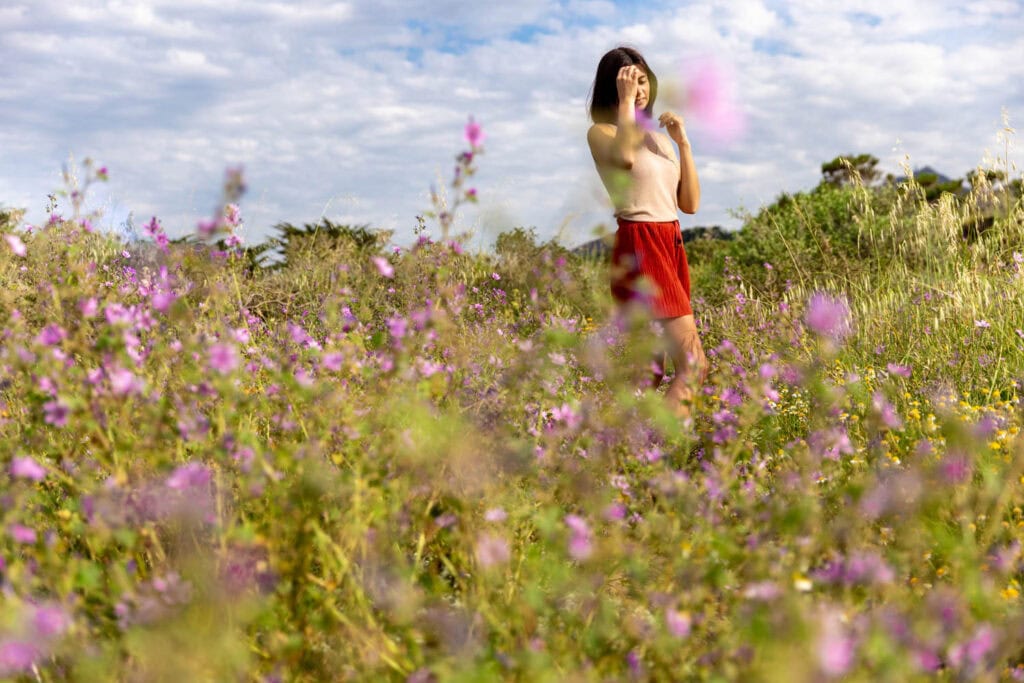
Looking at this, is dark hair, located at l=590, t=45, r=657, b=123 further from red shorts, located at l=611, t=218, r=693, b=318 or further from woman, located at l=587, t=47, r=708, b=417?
red shorts, located at l=611, t=218, r=693, b=318

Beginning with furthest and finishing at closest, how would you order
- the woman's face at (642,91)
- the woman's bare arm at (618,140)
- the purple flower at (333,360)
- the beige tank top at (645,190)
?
the woman's face at (642,91), the beige tank top at (645,190), the woman's bare arm at (618,140), the purple flower at (333,360)

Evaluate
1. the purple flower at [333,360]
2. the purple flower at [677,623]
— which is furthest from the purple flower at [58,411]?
Result: the purple flower at [677,623]

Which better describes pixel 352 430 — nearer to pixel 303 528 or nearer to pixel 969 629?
pixel 303 528

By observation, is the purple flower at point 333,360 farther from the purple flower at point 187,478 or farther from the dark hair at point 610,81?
the dark hair at point 610,81

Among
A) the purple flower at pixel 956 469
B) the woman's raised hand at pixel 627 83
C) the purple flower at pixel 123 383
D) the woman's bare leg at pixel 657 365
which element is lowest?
the purple flower at pixel 956 469

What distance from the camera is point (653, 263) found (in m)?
4.20

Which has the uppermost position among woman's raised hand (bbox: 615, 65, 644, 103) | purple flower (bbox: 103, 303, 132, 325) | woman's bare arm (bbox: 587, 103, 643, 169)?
woman's raised hand (bbox: 615, 65, 644, 103)

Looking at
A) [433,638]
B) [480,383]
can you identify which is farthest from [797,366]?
[433,638]

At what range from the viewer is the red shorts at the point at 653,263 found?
4148 mm

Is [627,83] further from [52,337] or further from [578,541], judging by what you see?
[52,337]

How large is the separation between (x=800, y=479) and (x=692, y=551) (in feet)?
1.32

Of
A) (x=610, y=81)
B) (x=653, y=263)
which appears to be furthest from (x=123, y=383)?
(x=610, y=81)

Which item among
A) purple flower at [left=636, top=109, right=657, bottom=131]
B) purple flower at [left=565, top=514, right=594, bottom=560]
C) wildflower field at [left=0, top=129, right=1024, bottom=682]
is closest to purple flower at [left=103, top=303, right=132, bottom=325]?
wildflower field at [left=0, top=129, right=1024, bottom=682]

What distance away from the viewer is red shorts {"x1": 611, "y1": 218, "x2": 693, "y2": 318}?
13.6 feet
